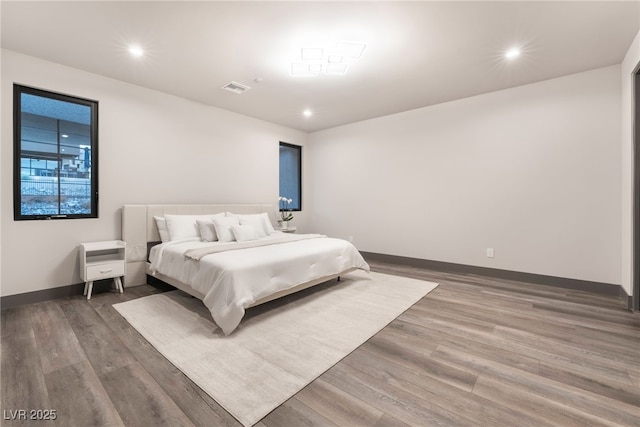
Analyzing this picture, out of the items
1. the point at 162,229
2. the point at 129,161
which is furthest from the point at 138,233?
the point at 129,161

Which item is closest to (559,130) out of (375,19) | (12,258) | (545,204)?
(545,204)

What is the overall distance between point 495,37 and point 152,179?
450 centimetres

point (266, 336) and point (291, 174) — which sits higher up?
point (291, 174)

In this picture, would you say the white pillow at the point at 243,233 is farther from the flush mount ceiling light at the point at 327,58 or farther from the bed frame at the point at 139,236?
the flush mount ceiling light at the point at 327,58

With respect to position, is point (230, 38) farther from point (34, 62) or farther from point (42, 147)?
point (42, 147)

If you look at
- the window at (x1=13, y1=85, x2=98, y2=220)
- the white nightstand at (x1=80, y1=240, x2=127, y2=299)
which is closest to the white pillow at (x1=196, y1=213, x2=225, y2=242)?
the white nightstand at (x1=80, y1=240, x2=127, y2=299)

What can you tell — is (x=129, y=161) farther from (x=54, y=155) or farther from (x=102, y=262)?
(x=102, y=262)

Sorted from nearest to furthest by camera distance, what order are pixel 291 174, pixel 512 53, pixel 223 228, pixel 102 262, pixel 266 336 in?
pixel 266 336 → pixel 512 53 → pixel 102 262 → pixel 223 228 → pixel 291 174

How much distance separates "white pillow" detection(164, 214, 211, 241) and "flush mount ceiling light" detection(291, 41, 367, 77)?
2.42 metres

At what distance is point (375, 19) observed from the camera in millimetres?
2402

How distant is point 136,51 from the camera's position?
2.92 m

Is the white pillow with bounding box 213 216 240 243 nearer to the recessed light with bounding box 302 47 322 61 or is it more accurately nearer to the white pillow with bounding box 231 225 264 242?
the white pillow with bounding box 231 225 264 242

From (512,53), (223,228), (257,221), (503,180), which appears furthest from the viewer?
(257,221)

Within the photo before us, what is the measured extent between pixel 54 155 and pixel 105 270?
4.87 feet
